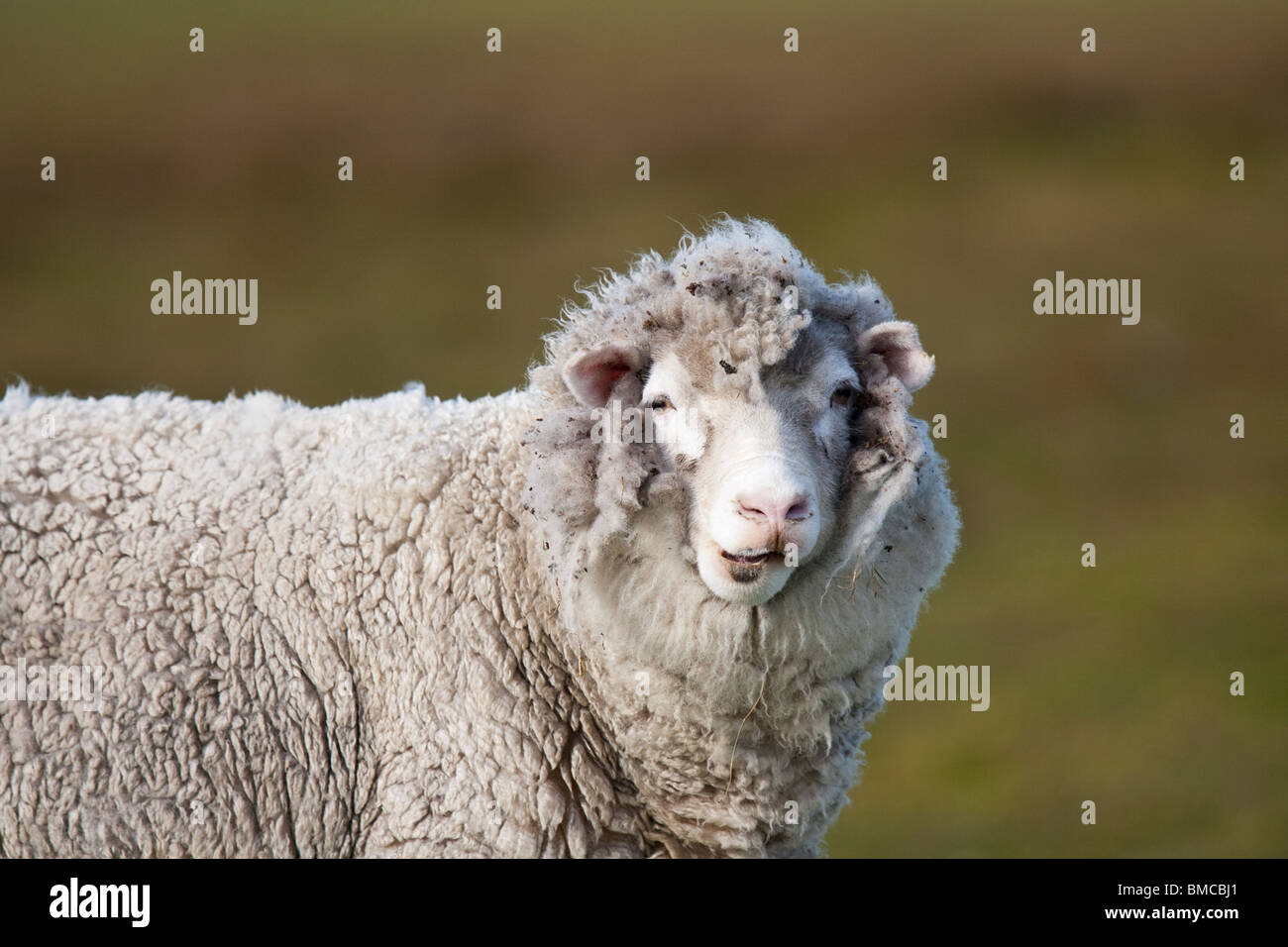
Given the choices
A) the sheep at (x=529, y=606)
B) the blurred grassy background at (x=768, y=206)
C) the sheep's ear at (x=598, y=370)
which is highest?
the blurred grassy background at (x=768, y=206)

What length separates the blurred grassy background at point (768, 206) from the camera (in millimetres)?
37969

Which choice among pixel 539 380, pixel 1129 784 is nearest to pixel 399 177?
pixel 1129 784

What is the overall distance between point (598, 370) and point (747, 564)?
0.92 m

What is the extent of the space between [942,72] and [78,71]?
23.9 meters

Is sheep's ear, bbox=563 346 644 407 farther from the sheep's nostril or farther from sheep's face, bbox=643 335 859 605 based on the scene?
the sheep's nostril

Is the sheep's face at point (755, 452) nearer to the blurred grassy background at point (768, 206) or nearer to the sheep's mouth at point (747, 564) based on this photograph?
the sheep's mouth at point (747, 564)

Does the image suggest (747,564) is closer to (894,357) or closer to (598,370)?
(598,370)

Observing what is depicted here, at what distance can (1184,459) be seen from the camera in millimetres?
40812

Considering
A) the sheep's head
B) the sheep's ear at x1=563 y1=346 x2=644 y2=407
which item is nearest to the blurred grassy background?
the sheep's head

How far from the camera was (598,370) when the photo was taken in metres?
5.89

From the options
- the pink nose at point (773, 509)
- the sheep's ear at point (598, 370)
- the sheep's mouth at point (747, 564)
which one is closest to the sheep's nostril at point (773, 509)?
the pink nose at point (773, 509)

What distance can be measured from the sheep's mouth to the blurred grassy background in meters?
27.7

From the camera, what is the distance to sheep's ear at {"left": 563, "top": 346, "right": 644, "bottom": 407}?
582cm

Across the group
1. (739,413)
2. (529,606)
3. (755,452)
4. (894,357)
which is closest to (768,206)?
(894,357)
